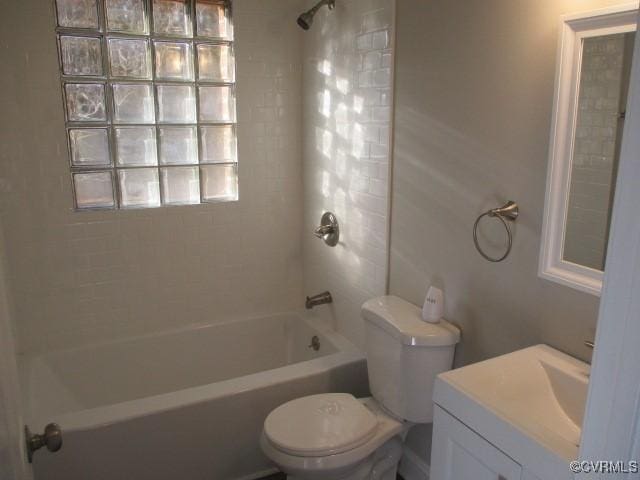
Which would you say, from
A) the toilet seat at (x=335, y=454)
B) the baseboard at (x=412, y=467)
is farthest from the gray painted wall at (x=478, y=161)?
the baseboard at (x=412, y=467)

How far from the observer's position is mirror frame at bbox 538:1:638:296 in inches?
56.9

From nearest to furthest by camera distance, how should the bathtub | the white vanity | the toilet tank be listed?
the white vanity
the toilet tank
the bathtub

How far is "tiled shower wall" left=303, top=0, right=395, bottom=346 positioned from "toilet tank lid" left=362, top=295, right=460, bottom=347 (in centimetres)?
27

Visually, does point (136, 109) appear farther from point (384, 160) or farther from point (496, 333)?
point (496, 333)

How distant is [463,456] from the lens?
1.43 meters

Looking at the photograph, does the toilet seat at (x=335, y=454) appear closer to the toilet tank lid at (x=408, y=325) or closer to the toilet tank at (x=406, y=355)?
the toilet tank at (x=406, y=355)

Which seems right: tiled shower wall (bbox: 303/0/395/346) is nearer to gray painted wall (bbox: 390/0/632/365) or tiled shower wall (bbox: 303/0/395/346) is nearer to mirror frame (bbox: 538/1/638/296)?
gray painted wall (bbox: 390/0/632/365)

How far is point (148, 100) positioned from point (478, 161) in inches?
65.2

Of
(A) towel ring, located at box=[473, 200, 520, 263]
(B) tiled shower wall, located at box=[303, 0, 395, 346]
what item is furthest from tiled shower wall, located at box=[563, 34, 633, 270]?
(B) tiled shower wall, located at box=[303, 0, 395, 346]

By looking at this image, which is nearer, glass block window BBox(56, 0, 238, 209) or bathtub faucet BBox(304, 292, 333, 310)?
glass block window BBox(56, 0, 238, 209)

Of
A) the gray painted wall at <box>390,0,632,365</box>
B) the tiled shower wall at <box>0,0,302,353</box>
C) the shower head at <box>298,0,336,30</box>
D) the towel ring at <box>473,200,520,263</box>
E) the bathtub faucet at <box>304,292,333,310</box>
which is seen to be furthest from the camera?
the bathtub faucet at <box>304,292,333,310</box>

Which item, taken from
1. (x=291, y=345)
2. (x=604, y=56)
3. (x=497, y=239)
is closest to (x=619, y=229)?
(x=604, y=56)

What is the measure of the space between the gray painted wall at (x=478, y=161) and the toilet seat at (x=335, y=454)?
1.25 feet

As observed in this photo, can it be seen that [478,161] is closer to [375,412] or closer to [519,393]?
[519,393]
